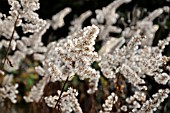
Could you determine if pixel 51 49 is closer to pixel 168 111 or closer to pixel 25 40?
pixel 25 40

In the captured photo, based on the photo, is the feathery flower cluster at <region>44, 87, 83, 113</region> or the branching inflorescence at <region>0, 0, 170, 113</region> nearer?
the branching inflorescence at <region>0, 0, 170, 113</region>

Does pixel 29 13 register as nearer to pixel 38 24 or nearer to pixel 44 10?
pixel 38 24

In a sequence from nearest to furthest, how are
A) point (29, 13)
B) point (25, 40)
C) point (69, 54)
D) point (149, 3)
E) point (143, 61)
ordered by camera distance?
point (69, 54) → point (29, 13) → point (143, 61) → point (25, 40) → point (149, 3)

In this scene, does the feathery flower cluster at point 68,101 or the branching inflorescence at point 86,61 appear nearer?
the branching inflorescence at point 86,61

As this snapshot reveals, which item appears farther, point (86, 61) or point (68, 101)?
point (68, 101)

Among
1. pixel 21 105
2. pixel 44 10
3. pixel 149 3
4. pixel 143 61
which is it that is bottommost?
pixel 143 61

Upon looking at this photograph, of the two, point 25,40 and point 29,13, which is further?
point 25,40

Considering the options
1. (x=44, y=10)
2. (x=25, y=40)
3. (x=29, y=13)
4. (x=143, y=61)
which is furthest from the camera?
(x=44, y=10)

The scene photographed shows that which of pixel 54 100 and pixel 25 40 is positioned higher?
pixel 25 40

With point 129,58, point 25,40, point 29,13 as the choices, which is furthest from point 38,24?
point 25,40
